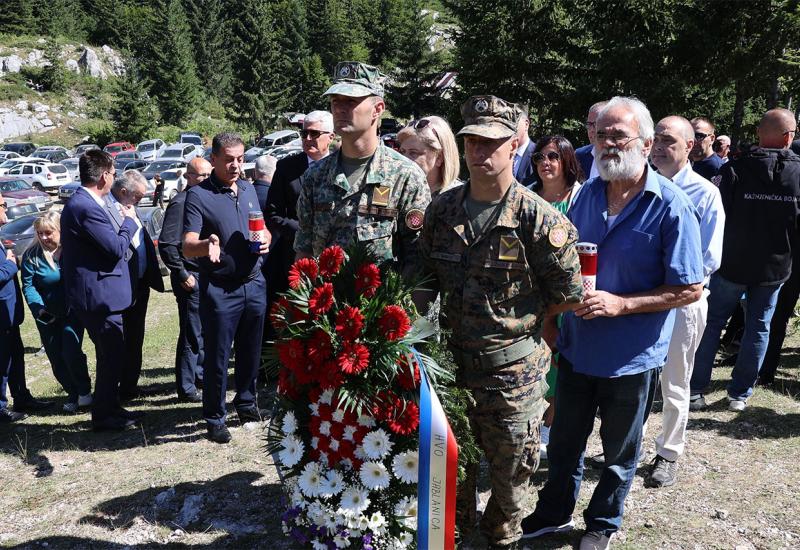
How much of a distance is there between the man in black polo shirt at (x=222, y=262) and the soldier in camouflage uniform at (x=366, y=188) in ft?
5.04

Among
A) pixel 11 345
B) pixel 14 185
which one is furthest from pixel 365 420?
pixel 14 185

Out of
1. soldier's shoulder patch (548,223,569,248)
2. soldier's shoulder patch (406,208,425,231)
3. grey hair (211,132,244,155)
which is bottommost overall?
soldier's shoulder patch (406,208,425,231)

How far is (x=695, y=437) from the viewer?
4.83 metres

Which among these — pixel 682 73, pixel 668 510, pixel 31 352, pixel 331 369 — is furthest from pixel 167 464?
pixel 682 73

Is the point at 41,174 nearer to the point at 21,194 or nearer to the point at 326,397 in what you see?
the point at 21,194

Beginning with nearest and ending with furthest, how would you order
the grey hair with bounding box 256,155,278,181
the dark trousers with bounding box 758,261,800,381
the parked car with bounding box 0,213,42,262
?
the dark trousers with bounding box 758,261,800,381 → the grey hair with bounding box 256,155,278,181 → the parked car with bounding box 0,213,42,262

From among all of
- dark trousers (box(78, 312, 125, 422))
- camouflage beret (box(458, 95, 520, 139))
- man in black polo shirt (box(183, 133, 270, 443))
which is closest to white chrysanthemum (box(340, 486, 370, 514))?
camouflage beret (box(458, 95, 520, 139))

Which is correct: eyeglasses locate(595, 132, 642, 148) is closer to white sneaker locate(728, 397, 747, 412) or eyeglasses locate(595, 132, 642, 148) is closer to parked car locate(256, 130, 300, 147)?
white sneaker locate(728, 397, 747, 412)

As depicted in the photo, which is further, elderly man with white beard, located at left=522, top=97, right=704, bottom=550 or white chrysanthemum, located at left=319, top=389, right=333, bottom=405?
elderly man with white beard, located at left=522, top=97, right=704, bottom=550

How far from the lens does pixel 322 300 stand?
2.81 metres

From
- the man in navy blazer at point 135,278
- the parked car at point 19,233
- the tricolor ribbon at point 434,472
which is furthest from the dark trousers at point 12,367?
the parked car at point 19,233

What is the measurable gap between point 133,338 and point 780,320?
6.13 m

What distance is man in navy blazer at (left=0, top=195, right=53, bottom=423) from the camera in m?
5.75

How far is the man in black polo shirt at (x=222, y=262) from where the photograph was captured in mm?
4785
